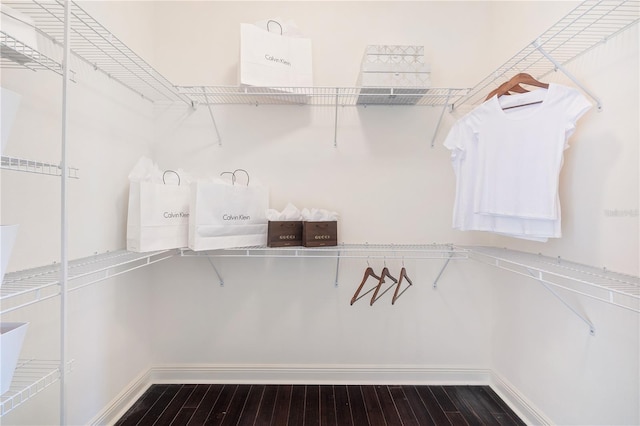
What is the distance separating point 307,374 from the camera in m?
1.92

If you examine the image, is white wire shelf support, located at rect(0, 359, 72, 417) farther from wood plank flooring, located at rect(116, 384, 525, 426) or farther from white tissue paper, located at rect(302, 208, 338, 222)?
white tissue paper, located at rect(302, 208, 338, 222)

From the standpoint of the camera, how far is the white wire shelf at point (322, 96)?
172 centimetres

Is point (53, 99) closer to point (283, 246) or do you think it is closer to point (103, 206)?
point (103, 206)

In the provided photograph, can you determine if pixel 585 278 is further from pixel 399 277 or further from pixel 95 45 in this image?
pixel 95 45

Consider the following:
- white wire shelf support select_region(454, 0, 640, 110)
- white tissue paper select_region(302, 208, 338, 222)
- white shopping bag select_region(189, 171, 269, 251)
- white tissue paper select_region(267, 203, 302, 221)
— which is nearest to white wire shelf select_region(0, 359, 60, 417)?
white shopping bag select_region(189, 171, 269, 251)

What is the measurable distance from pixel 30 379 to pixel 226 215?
93 cm

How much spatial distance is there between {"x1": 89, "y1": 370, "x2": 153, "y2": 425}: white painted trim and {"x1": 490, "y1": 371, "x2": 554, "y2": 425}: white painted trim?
6.99 ft

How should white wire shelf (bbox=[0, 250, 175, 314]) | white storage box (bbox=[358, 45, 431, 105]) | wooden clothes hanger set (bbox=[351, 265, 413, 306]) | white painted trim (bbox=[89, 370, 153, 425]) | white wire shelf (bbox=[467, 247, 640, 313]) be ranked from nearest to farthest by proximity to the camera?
1. white wire shelf (bbox=[0, 250, 175, 314])
2. white wire shelf (bbox=[467, 247, 640, 313])
3. white painted trim (bbox=[89, 370, 153, 425])
4. white storage box (bbox=[358, 45, 431, 105])
5. wooden clothes hanger set (bbox=[351, 265, 413, 306])

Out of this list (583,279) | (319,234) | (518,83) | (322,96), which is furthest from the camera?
(322,96)

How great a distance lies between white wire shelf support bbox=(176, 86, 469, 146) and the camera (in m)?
1.73

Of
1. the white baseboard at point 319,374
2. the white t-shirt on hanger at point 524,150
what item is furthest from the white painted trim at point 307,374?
Answer: the white t-shirt on hanger at point 524,150

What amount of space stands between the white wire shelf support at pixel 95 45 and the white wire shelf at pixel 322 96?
177mm

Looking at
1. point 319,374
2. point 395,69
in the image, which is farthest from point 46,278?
point 395,69

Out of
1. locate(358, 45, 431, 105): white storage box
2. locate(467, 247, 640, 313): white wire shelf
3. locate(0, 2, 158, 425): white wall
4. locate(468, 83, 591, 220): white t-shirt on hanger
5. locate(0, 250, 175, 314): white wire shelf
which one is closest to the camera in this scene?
locate(0, 250, 175, 314): white wire shelf
